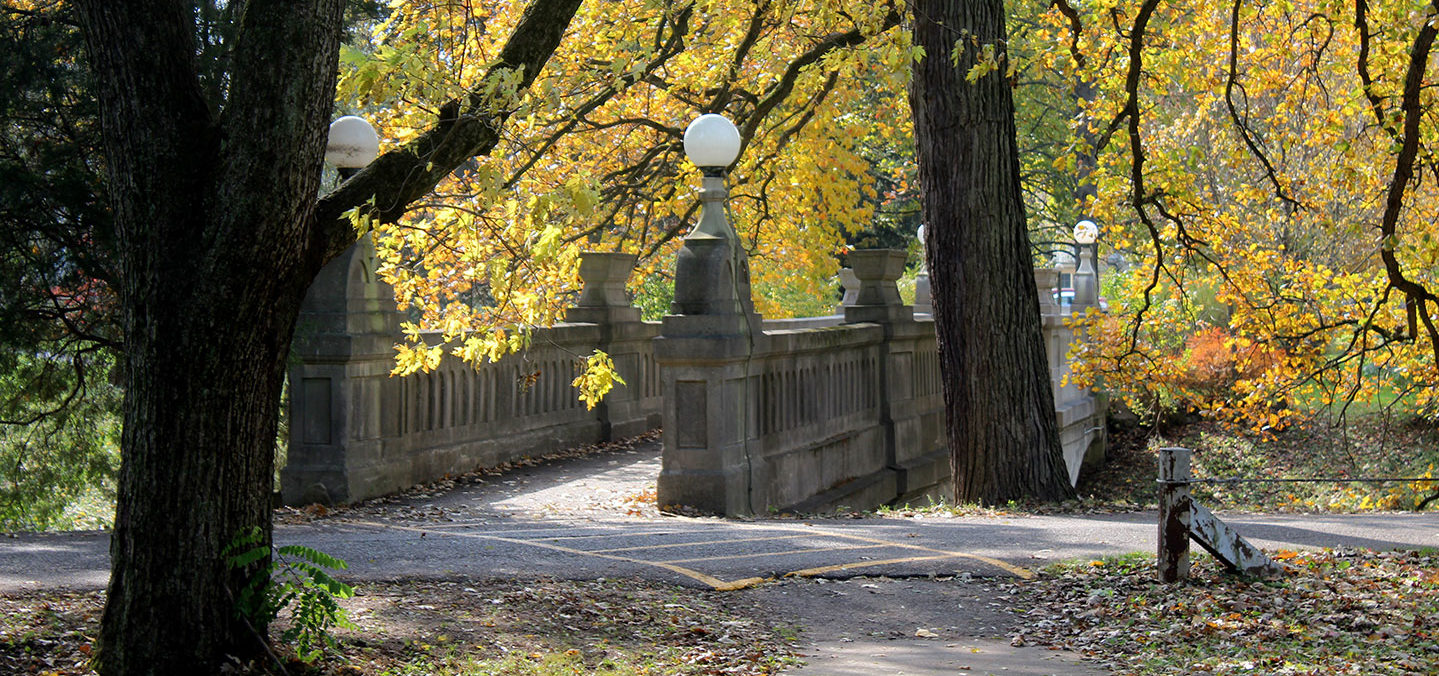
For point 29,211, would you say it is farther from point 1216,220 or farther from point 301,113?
point 1216,220

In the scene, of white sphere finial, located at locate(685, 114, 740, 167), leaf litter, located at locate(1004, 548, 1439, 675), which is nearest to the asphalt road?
leaf litter, located at locate(1004, 548, 1439, 675)

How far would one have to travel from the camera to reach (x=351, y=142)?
1004 centimetres

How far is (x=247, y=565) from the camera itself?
4.89 meters

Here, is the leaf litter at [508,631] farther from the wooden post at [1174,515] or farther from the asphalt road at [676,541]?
the wooden post at [1174,515]

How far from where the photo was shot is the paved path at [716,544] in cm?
655

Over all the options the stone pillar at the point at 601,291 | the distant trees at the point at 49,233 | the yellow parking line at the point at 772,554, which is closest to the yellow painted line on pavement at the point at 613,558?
the yellow parking line at the point at 772,554

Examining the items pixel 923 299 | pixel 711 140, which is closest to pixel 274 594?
pixel 711 140

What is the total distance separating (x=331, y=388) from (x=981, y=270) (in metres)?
5.50

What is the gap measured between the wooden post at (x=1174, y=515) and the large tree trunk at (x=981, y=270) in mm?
4387

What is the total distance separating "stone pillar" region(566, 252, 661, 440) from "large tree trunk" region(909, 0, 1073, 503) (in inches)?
202

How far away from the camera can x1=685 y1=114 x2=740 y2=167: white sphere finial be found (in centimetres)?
1051

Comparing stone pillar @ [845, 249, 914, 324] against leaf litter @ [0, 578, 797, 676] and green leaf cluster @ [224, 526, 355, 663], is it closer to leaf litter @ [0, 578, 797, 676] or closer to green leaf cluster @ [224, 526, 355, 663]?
leaf litter @ [0, 578, 797, 676]

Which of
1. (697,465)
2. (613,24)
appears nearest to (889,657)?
(697,465)

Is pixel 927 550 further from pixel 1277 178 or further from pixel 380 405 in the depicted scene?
pixel 1277 178
